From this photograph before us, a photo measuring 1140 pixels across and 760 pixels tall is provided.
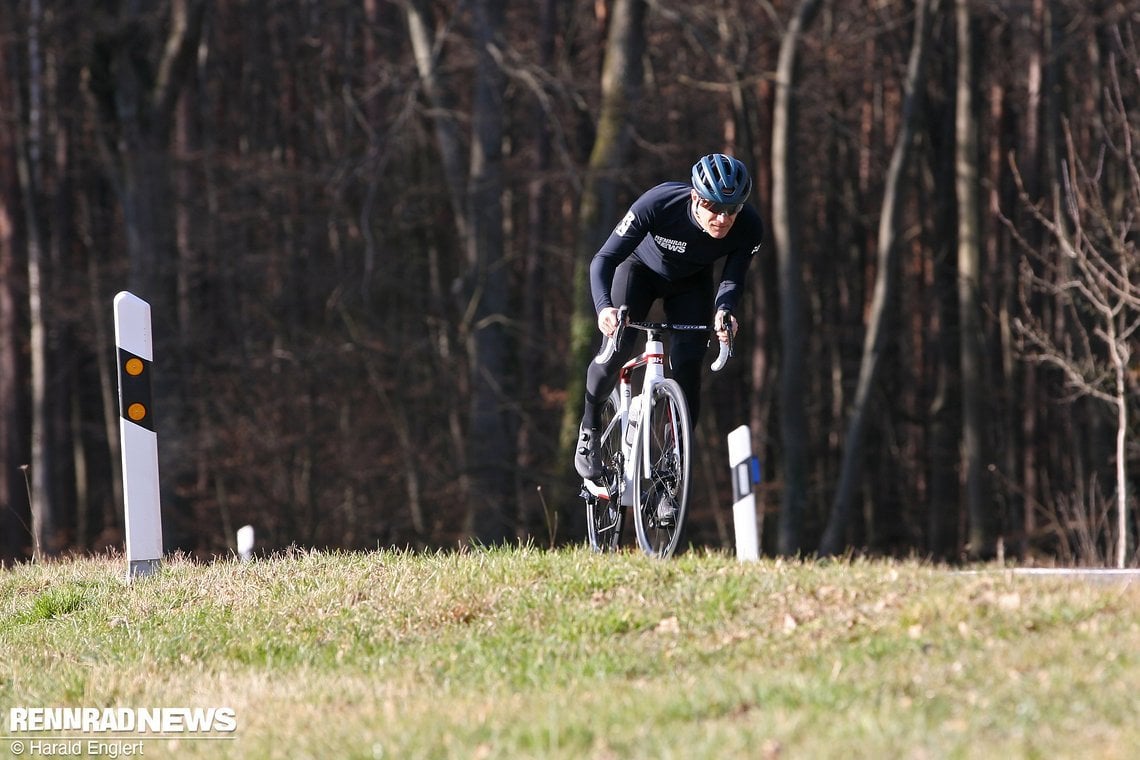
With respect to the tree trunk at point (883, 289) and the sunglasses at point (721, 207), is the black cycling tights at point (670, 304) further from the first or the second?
the tree trunk at point (883, 289)

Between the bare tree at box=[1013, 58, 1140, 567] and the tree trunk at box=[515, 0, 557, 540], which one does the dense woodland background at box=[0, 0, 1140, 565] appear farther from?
the bare tree at box=[1013, 58, 1140, 567]

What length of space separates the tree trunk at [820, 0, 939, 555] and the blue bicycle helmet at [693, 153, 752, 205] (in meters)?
13.2

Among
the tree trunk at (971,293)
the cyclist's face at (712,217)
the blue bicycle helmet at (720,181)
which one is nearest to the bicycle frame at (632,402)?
the cyclist's face at (712,217)

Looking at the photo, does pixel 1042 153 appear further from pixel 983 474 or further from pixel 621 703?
pixel 621 703

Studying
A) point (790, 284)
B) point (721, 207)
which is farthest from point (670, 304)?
point (790, 284)

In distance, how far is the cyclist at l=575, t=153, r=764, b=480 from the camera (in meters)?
7.66

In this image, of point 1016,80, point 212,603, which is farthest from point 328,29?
point 212,603

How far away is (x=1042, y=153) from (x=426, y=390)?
466 inches

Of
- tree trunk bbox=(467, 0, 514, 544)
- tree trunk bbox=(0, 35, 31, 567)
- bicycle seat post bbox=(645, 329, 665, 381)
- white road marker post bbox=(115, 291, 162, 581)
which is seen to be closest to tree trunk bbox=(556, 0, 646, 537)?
tree trunk bbox=(467, 0, 514, 544)

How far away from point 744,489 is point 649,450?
0.81 m

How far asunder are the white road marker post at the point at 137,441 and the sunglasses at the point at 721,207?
3297 mm

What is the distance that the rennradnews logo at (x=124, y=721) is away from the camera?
5508mm

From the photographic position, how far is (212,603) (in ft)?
24.6

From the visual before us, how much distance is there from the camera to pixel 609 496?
8414 mm
